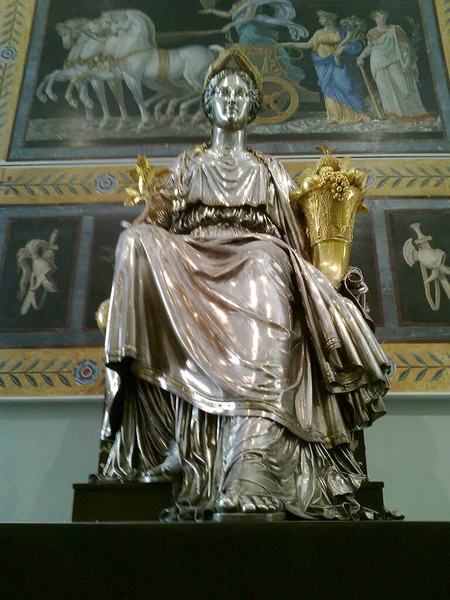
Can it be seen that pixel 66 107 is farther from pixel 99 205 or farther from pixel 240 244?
pixel 240 244

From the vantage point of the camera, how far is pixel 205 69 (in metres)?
5.19

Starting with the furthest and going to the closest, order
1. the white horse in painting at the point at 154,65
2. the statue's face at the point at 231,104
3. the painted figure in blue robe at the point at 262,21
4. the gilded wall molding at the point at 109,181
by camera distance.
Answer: the painted figure in blue robe at the point at 262,21, the white horse in painting at the point at 154,65, the gilded wall molding at the point at 109,181, the statue's face at the point at 231,104

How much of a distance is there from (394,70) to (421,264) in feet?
5.56

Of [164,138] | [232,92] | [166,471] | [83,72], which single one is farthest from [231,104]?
[83,72]

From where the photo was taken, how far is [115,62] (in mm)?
5281

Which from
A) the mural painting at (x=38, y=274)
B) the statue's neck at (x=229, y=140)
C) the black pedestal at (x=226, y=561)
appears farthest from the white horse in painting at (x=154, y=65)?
the black pedestal at (x=226, y=561)

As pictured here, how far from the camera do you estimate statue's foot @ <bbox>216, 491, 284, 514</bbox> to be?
1827 mm

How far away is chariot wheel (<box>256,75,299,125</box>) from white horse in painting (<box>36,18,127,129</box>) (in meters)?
1.04

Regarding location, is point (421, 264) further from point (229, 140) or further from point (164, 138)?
point (164, 138)

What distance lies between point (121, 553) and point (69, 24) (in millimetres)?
4934

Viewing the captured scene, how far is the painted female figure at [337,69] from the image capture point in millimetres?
5020

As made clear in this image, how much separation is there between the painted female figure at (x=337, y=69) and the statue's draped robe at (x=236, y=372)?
102 inches

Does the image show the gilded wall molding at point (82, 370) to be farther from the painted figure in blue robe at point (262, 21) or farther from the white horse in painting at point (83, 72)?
the painted figure in blue robe at point (262, 21)

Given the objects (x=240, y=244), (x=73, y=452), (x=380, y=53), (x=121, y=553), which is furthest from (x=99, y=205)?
(x=121, y=553)
